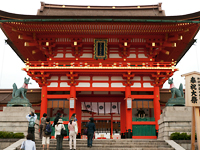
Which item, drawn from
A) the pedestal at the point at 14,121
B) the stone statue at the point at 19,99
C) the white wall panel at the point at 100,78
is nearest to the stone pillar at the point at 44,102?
the stone statue at the point at 19,99

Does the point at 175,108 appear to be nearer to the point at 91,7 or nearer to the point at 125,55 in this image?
the point at 125,55

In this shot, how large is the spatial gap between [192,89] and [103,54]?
9364 mm

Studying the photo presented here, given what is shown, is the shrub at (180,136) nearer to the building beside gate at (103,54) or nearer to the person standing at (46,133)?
the building beside gate at (103,54)

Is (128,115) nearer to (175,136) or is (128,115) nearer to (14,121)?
(175,136)

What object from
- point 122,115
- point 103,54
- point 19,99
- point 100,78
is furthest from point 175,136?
point 19,99

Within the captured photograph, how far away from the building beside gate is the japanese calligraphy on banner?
6.74m

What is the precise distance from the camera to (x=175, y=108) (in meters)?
14.9

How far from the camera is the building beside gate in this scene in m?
17.1

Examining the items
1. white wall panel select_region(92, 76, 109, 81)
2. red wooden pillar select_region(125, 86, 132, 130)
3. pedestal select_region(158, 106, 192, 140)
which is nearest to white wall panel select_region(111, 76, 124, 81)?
white wall panel select_region(92, 76, 109, 81)

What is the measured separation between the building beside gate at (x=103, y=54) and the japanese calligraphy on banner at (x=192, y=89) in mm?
6739

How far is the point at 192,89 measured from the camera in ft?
35.6

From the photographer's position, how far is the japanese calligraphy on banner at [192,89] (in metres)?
10.6

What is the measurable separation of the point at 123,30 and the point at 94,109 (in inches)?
297

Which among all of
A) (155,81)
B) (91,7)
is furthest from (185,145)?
(91,7)
